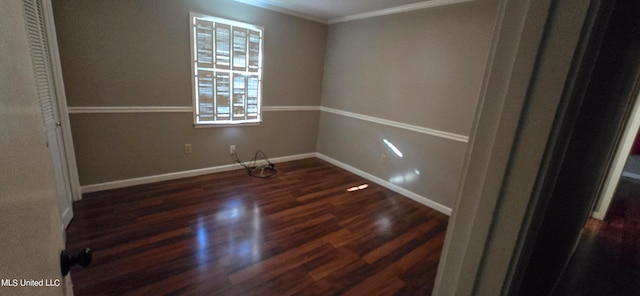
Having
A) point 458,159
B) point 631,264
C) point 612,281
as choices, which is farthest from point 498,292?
point 458,159

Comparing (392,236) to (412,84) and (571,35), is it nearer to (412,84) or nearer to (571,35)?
(412,84)

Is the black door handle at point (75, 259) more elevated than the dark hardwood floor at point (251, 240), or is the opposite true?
the black door handle at point (75, 259)

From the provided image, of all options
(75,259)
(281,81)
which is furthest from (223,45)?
(75,259)

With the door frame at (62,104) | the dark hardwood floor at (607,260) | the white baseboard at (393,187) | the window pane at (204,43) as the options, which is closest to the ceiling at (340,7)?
the window pane at (204,43)

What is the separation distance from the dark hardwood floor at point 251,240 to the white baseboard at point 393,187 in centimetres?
11

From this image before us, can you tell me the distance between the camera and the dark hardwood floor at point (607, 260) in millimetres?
1405

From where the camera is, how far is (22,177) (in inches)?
16.3

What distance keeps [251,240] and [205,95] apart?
199 centimetres

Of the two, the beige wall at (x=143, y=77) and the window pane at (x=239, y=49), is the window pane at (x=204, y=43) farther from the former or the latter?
the window pane at (x=239, y=49)

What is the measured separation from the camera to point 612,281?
4.94ft

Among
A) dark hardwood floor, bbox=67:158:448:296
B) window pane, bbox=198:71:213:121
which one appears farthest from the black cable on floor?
window pane, bbox=198:71:213:121

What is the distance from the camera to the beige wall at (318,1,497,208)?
2.56 meters

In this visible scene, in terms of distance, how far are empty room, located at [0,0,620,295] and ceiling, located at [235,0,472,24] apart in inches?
1.5

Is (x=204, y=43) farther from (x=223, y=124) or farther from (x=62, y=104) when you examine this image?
(x=62, y=104)
